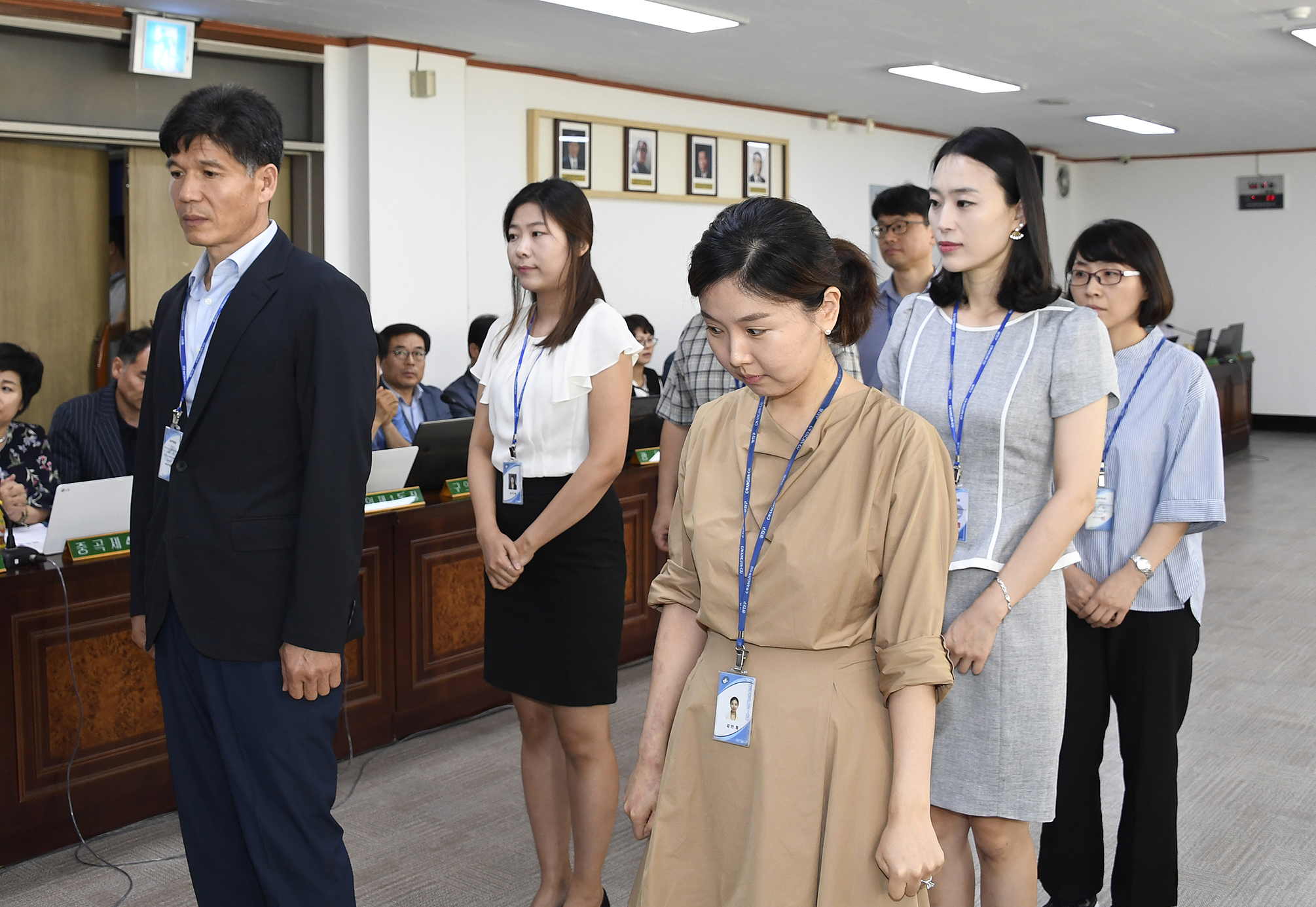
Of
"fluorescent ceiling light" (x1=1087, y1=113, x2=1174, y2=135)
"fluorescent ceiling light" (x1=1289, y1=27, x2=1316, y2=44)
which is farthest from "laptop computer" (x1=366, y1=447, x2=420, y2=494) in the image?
"fluorescent ceiling light" (x1=1087, y1=113, x2=1174, y2=135)

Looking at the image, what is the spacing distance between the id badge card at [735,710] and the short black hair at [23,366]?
294 cm

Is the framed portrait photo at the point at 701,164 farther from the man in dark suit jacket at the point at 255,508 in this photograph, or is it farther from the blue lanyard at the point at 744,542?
the blue lanyard at the point at 744,542

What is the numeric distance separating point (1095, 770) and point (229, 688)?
5.88 ft

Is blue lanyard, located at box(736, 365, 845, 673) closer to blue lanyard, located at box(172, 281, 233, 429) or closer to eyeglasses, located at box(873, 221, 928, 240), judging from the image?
A: blue lanyard, located at box(172, 281, 233, 429)

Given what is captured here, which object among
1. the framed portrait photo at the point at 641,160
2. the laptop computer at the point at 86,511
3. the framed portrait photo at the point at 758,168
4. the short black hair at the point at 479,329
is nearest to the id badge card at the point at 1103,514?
the laptop computer at the point at 86,511

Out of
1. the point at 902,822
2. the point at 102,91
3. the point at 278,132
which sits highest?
the point at 102,91

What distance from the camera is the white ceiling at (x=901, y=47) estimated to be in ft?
18.2

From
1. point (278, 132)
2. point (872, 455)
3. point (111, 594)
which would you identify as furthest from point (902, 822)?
point (111, 594)

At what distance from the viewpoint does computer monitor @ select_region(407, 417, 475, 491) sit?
3.88m

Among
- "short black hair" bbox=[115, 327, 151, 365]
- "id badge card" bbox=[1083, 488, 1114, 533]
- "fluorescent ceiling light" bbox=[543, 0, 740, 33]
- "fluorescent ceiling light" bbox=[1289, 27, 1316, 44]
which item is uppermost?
"fluorescent ceiling light" bbox=[1289, 27, 1316, 44]

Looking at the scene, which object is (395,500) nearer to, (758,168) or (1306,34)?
(1306,34)

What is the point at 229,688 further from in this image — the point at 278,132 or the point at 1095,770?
the point at 1095,770

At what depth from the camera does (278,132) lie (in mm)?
2016

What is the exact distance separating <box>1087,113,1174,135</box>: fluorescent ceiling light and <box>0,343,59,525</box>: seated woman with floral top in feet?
28.7
